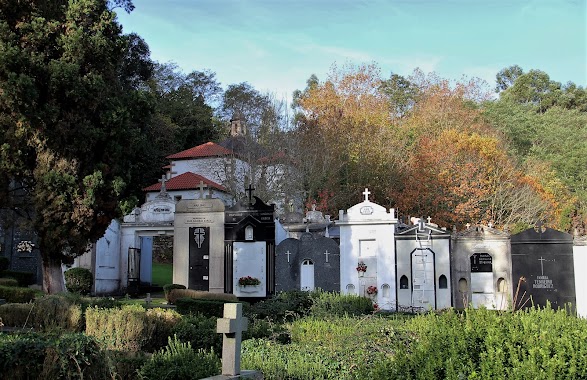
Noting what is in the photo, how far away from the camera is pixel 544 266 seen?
18.1 metres

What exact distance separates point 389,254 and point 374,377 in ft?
49.5

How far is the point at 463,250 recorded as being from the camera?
19.4m

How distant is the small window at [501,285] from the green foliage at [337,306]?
766 centimetres

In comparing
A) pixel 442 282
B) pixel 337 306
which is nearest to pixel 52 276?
pixel 337 306

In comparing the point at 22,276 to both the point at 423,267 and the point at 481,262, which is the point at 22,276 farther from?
the point at 481,262

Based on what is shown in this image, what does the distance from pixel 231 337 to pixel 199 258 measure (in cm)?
1599

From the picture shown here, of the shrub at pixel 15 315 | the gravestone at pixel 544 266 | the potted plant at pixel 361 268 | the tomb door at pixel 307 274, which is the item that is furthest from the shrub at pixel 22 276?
the gravestone at pixel 544 266

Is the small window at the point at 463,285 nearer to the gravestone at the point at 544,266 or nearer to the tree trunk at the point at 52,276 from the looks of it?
the gravestone at the point at 544,266

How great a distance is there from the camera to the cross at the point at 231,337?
18.3ft

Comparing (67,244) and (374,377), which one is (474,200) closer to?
(67,244)

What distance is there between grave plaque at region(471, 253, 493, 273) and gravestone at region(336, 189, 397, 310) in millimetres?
2632

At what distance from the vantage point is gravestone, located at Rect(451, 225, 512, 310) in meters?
Answer: 18.9

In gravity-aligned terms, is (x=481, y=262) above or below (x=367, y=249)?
below

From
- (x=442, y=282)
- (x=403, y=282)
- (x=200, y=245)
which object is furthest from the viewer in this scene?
(x=200, y=245)
